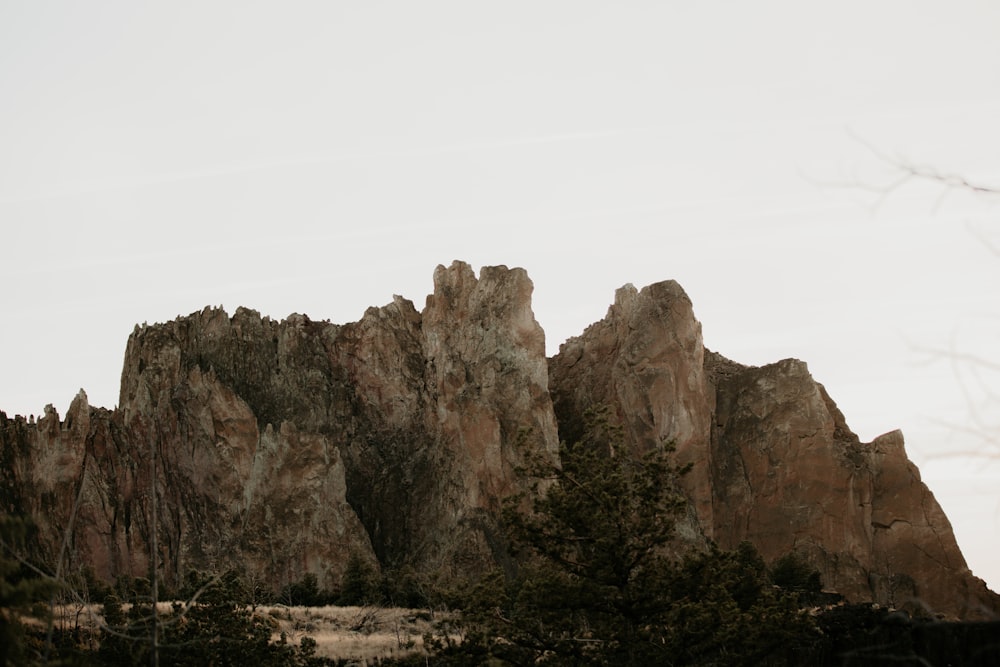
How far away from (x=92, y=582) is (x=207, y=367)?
68.4ft

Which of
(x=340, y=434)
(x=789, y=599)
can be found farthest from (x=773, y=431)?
(x=789, y=599)

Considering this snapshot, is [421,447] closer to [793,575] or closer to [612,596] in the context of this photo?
[793,575]

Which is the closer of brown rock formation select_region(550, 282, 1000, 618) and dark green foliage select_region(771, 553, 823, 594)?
dark green foliage select_region(771, 553, 823, 594)

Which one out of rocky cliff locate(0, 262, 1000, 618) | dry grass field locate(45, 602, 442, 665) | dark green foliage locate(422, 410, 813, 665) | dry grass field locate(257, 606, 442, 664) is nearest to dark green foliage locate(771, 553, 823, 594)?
rocky cliff locate(0, 262, 1000, 618)

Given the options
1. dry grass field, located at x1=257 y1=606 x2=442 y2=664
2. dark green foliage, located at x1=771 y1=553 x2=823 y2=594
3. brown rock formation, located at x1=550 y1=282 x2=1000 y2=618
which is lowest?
dry grass field, located at x1=257 y1=606 x2=442 y2=664

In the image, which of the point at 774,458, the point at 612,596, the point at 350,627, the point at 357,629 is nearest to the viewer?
the point at 612,596

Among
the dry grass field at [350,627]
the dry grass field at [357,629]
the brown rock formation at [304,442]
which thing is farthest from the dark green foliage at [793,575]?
the dry grass field at [357,629]

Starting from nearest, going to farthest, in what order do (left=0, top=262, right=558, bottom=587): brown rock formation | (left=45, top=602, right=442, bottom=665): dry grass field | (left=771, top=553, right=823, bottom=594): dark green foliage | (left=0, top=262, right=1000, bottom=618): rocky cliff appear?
(left=45, top=602, right=442, bottom=665): dry grass field, (left=771, top=553, right=823, bottom=594): dark green foliage, (left=0, top=262, right=558, bottom=587): brown rock formation, (left=0, top=262, right=1000, bottom=618): rocky cliff

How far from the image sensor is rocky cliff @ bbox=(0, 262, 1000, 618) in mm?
70188

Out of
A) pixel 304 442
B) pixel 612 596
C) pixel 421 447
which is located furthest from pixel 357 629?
pixel 421 447

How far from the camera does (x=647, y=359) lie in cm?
7562

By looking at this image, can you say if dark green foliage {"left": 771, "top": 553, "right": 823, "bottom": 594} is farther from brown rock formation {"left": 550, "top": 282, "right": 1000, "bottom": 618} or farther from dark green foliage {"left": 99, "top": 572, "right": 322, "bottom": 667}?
dark green foliage {"left": 99, "top": 572, "right": 322, "bottom": 667}

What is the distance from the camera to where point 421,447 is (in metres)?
75.1

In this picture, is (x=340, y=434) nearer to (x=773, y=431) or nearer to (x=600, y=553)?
(x=773, y=431)
